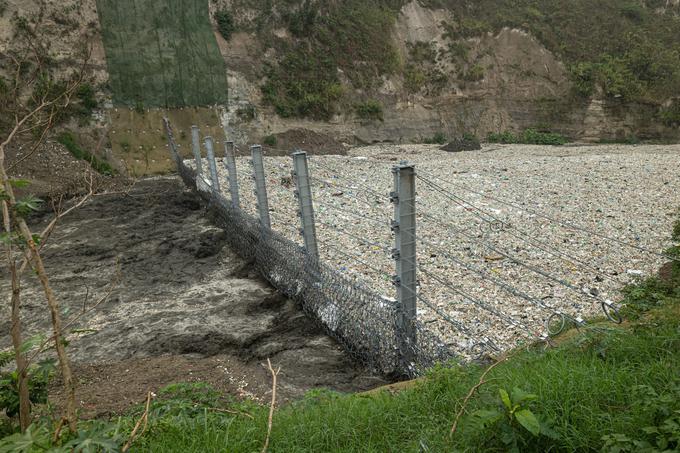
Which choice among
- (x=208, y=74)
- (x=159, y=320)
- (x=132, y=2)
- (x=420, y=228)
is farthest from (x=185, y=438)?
(x=132, y=2)

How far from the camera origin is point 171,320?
5824mm

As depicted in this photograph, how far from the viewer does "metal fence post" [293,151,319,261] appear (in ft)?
15.6

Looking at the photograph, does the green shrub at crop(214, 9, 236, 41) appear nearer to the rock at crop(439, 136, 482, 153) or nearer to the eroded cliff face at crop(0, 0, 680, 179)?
the eroded cliff face at crop(0, 0, 680, 179)

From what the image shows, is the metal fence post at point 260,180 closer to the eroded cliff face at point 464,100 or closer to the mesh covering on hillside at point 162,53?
the eroded cliff face at point 464,100

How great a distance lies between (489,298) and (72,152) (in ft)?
46.7

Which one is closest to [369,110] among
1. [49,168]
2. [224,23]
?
[224,23]

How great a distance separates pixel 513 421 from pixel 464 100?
22511mm

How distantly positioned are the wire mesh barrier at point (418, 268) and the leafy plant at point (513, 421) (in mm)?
1131

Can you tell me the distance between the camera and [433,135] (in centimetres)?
2147

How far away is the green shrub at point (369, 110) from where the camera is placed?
20.5 m

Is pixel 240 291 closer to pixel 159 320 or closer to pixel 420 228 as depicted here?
pixel 159 320

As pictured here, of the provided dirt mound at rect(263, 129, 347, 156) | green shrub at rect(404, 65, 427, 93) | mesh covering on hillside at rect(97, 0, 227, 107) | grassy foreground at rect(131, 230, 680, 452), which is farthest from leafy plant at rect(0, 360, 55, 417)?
green shrub at rect(404, 65, 427, 93)

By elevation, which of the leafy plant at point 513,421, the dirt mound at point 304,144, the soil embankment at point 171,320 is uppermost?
the dirt mound at point 304,144

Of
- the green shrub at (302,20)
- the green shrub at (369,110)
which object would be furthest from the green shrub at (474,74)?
the green shrub at (302,20)
